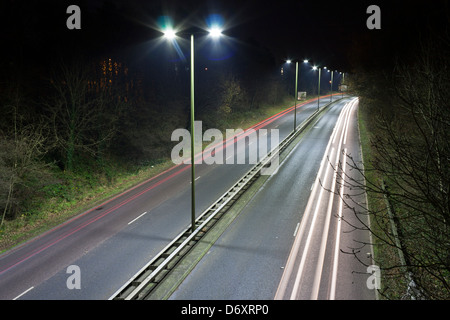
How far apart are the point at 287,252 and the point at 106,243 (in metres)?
8.68

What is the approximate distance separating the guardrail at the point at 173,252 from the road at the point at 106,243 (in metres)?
1.03

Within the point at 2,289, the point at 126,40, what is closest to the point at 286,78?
the point at 126,40

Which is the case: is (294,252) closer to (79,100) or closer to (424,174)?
(424,174)

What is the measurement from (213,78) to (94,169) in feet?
79.2

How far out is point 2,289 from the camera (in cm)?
1179

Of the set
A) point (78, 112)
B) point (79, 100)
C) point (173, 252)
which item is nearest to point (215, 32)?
point (173, 252)

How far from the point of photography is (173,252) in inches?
482

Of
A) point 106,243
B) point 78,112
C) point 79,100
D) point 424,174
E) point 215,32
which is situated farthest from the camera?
point 78,112

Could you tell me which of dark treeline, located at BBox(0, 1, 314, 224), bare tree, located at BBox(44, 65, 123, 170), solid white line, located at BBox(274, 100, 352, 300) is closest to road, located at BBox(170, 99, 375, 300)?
solid white line, located at BBox(274, 100, 352, 300)

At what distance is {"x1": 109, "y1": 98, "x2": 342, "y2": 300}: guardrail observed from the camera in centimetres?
1025

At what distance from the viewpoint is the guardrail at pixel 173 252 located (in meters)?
10.2

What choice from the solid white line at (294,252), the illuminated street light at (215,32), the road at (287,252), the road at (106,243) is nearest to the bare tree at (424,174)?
the road at (287,252)

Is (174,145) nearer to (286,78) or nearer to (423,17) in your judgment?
(423,17)
